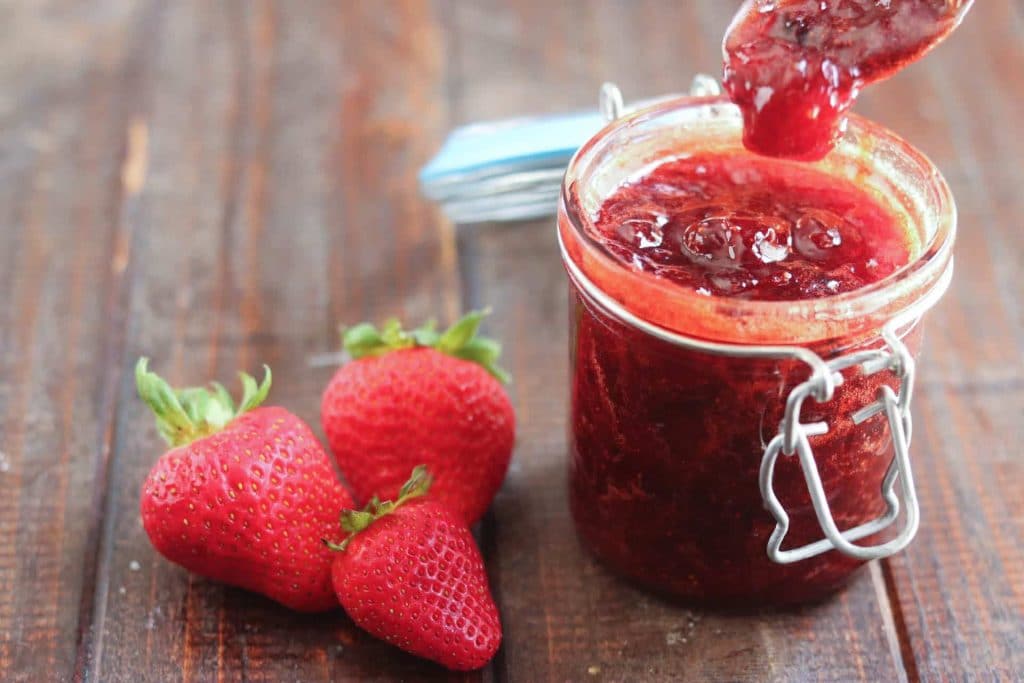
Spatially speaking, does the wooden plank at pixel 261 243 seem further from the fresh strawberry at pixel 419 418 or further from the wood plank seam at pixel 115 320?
the fresh strawberry at pixel 419 418

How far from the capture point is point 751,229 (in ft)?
3.60

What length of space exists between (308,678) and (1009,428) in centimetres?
80

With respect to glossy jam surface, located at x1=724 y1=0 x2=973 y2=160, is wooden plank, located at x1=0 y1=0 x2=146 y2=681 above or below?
below

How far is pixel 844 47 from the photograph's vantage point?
3.43 ft

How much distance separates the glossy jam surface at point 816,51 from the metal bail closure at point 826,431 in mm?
204

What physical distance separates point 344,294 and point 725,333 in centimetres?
68

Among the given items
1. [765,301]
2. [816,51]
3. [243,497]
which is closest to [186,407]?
[243,497]

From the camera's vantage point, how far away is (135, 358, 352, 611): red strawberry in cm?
111

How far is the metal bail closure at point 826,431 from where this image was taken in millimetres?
966

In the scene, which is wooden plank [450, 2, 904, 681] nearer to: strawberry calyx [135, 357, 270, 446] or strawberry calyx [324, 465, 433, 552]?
strawberry calyx [324, 465, 433, 552]

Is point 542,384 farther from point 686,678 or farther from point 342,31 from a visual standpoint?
point 342,31

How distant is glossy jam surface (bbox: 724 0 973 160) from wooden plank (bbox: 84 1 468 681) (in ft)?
1.86

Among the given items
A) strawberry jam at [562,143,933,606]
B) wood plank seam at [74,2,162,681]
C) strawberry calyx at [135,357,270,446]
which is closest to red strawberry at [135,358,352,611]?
strawberry calyx at [135,357,270,446]

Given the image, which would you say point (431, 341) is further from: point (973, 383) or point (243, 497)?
point (973, 383)
